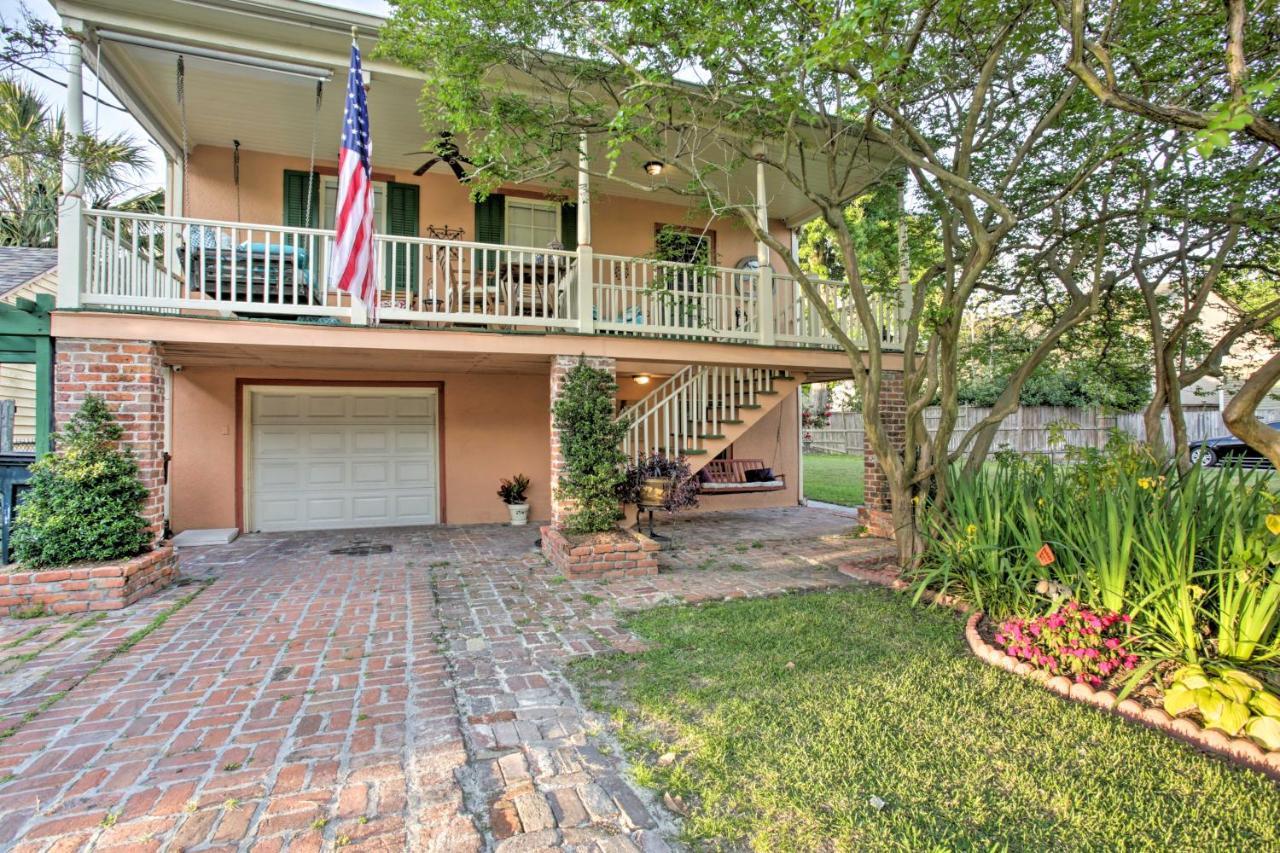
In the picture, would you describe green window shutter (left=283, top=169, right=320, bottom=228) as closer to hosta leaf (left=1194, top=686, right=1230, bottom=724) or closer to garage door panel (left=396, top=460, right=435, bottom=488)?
garage door panel (left=396, top=460, right=435, bottom=488)

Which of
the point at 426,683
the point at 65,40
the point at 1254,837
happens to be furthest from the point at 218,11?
the point at 1254,837

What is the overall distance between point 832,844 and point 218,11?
7.45 m

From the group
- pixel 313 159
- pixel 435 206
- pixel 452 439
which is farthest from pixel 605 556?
pixel 313 159

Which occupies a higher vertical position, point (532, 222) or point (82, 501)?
point (532, 222)

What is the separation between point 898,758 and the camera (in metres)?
2.38

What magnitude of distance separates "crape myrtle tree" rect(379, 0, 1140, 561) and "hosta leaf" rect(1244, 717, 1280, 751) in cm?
285

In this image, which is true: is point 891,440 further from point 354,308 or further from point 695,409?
point 354,308

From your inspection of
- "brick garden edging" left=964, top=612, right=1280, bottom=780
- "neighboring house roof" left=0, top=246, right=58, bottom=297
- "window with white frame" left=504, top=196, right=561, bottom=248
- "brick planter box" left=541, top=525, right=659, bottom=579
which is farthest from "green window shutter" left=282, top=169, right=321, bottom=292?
"brick garden edging" left=964, top=612, right=1280, bottom=780

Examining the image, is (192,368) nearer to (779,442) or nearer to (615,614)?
(615,614)

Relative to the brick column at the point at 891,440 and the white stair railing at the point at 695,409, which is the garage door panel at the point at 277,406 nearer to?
the white stair railing at the point at 695,409

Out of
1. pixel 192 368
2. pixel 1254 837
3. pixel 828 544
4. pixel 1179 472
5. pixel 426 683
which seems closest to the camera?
pixel 1254 837

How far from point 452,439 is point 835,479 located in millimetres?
9285

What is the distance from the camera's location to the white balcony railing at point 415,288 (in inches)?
209

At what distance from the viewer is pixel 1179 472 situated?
4832mm
